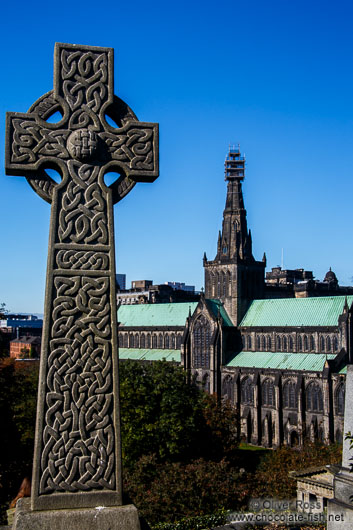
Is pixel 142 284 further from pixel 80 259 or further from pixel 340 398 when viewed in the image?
pixel 80 259

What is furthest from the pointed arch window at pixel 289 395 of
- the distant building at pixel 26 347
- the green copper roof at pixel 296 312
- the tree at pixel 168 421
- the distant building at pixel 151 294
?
the distant building at pixel 26 347

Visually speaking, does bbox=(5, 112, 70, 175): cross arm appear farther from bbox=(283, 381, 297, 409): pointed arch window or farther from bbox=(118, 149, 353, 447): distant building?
bbox=(283, 381, 297, 409): pointed arch window

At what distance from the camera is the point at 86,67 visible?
6.99 m

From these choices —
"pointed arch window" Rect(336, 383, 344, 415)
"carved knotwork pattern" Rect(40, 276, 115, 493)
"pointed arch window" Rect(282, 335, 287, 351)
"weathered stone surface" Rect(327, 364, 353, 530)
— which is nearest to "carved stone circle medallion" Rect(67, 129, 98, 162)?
"carved knotwork pattern" Rect(40, 276, 115, 493)

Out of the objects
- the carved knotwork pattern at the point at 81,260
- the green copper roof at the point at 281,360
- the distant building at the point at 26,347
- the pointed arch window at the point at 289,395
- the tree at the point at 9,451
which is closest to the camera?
the carved knotwork pattern at the point at 81,260

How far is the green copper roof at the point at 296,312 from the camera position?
68750mm

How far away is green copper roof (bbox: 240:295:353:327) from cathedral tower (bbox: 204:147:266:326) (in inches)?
86.8

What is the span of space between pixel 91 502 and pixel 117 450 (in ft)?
1.86

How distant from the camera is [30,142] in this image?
688cm

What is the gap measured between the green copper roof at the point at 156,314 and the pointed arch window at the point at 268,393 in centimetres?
1748

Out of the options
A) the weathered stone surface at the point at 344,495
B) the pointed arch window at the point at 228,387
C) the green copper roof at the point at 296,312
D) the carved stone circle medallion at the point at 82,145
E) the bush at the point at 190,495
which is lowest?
the bush at the point at 190,495

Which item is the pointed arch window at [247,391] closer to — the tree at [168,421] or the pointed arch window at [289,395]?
the pointed arch window at [289,395]

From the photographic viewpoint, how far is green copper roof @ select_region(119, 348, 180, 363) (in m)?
83.0

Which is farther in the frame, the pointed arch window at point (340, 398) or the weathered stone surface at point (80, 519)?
the pointed arch window at point (340, 398)
